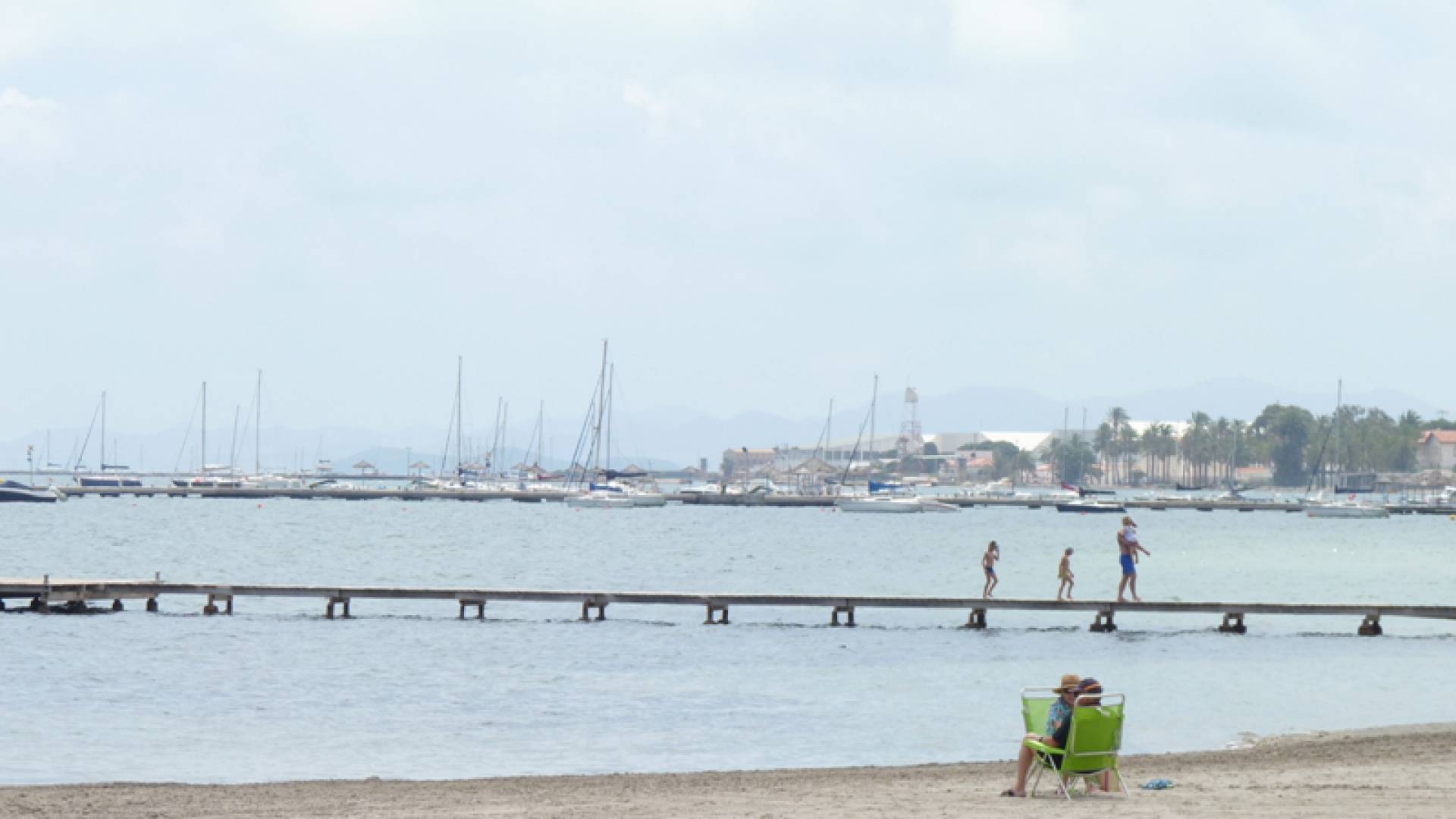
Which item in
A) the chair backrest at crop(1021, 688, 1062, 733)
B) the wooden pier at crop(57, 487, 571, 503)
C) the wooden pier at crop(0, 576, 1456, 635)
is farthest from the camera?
the wooden pier at crop(57, 487, 571, 503)

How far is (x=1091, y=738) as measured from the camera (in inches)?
653

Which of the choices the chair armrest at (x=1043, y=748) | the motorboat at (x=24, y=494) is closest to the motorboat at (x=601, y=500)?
the motorboat at (x=24, y=494)

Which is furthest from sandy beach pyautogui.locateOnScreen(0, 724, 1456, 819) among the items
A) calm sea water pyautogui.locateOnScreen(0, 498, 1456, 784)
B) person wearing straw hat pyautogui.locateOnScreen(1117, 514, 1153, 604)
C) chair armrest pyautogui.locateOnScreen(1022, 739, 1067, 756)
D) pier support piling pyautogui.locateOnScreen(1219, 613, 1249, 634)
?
pier support piling pyautogui.locateOnScreen(1219, 613, 1249, 634)

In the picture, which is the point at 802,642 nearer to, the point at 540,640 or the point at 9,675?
the point at 540,640

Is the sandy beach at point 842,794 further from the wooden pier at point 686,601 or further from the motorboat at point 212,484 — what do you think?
the motorboat at point 212,484

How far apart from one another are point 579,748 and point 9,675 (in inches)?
495

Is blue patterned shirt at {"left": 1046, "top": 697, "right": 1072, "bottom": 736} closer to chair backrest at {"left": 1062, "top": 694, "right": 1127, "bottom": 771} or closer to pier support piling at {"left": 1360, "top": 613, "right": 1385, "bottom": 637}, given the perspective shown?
chair backrest at {"left": 1062, "top": 694, "right": 1127, "bottom": 771}

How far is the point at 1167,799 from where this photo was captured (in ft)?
54.1

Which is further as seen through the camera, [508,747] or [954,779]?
[508,747]

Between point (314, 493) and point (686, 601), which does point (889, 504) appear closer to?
point (314, 493)

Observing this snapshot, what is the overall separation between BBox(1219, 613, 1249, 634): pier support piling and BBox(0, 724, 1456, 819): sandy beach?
18.7 metres

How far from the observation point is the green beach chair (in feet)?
54.3

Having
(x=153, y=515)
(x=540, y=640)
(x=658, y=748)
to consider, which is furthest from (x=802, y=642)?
(x=153, y=515)

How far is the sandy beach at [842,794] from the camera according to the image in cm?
1596
